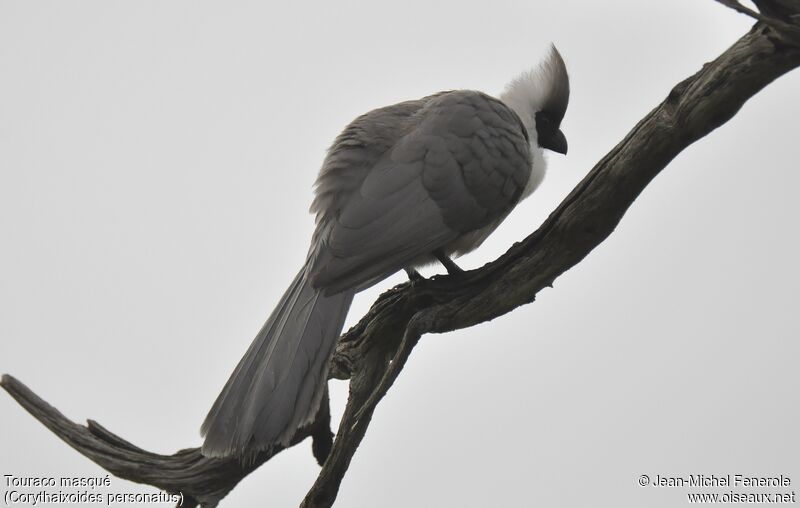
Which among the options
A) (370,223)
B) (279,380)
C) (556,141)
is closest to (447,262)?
(370,223)

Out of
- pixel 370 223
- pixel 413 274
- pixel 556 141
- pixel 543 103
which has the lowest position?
pixel 370 223

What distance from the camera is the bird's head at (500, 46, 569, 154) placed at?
5.85m

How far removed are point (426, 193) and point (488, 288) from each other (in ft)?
2.05

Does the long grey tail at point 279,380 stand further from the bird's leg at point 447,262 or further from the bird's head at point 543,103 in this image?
the bird's head at point 543,103

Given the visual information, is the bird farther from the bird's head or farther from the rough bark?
the bird's head

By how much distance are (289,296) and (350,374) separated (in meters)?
0.68

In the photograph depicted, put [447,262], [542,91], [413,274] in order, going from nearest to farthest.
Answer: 1. [447,262]
2. [413,274]
3. [542,91]

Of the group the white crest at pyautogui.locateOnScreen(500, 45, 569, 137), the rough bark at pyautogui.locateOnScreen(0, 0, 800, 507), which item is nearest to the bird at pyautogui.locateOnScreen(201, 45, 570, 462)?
the rough bark at pyautogui.locateOnScreen(0, 0, 800, 507)

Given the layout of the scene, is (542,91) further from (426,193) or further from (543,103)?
(426,193)

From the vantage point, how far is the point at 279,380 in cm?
416

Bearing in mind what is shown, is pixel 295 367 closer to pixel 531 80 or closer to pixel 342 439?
pixel 342 439

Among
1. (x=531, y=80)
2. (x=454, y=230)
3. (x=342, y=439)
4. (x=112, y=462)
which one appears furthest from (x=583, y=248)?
(x=112, y=462)

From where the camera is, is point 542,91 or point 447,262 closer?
point 447,262

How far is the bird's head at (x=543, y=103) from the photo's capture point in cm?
585
